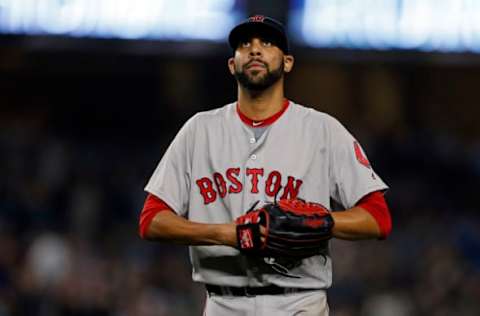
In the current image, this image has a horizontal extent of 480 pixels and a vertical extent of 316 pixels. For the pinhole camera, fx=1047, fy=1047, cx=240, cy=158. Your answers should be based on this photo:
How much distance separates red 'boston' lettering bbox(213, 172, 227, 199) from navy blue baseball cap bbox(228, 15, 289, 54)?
425 mm

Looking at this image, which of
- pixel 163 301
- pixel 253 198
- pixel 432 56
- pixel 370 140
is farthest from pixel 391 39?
pixel 253 198

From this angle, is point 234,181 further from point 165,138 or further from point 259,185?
point 165,138

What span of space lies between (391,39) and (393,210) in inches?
62.5

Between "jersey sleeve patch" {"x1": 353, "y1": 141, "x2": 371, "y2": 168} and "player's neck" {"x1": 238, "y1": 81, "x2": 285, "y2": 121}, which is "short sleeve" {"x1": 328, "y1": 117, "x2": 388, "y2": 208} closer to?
"jersey sleeve patch" {"x1": 353, "y1": 141, "x2": 371, "y2": 168}

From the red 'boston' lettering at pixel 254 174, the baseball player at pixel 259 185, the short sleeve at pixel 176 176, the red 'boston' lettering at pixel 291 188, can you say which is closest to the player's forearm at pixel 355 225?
the baseball player at pixel 259 185

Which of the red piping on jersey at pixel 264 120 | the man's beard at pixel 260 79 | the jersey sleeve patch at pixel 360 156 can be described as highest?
the man's beard at pixel 260 79

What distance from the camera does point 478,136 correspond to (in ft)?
31.7

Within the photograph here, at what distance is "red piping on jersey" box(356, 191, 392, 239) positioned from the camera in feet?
10.3

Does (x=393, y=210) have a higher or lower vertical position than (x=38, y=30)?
lower

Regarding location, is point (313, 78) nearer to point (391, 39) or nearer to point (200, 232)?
point (391, 39)

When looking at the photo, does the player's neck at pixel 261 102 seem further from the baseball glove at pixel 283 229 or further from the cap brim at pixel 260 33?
the baseball glove at pixel 283 229

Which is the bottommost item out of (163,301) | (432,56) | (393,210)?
(163,301)

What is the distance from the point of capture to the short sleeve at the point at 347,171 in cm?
319

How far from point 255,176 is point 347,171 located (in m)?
0.28
